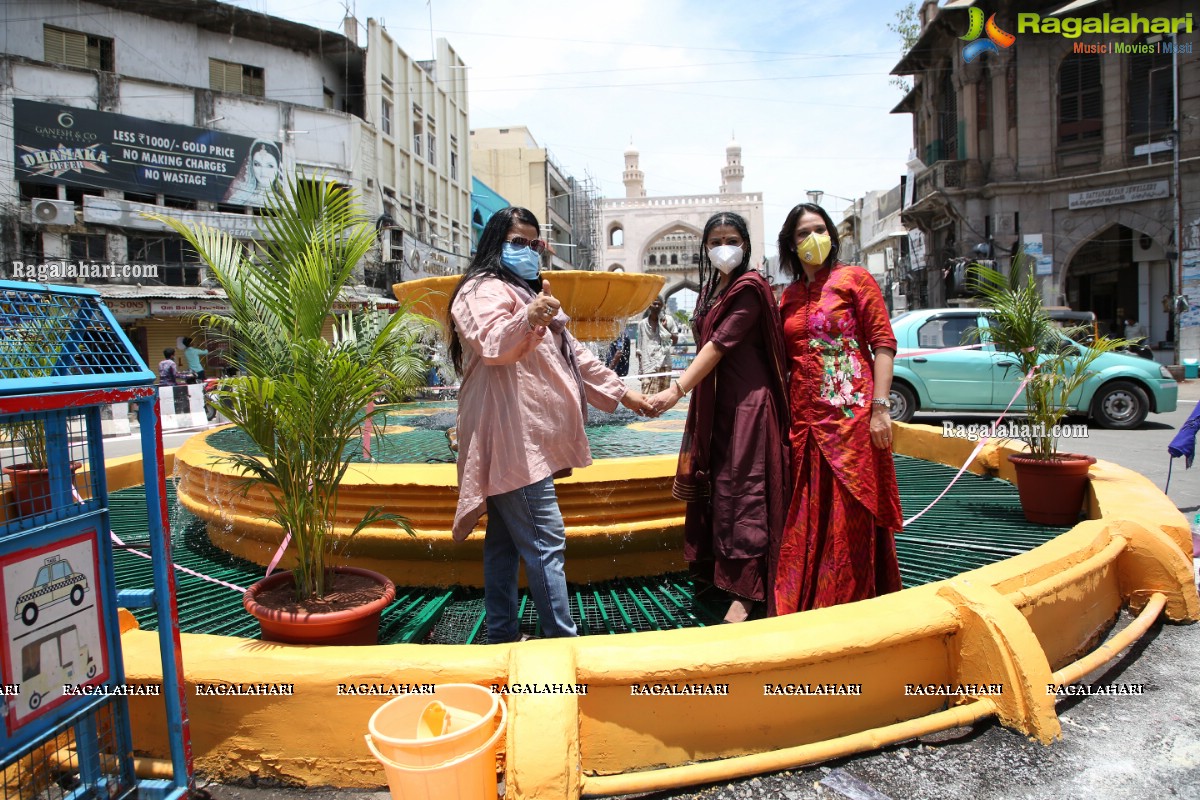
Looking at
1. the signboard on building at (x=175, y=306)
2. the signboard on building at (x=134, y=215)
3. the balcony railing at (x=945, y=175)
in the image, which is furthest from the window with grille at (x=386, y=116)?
the balcony railing at (x=945, y=175)

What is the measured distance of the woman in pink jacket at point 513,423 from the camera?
2.25 metres

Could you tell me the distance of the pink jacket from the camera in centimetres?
226

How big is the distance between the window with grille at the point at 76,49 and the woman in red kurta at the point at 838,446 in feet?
70.6

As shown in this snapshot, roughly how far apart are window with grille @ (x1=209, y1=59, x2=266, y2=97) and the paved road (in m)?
23.1

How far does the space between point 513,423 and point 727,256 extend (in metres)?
1.02

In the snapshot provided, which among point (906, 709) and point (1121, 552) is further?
point (1121, 552)

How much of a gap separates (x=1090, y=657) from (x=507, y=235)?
2.28 m

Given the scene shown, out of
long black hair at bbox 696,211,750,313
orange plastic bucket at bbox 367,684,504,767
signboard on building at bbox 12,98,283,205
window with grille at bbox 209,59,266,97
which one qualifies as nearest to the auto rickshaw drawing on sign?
orange plastic bucket at bbox 367,684,504,767

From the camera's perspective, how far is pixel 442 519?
9.81 feet

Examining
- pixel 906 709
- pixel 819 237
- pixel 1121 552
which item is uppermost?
pixel 819 237

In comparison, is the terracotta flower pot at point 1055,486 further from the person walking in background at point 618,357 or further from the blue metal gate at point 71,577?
the person walking in background at point 618,357

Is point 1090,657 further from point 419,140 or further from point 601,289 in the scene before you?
point 419,140

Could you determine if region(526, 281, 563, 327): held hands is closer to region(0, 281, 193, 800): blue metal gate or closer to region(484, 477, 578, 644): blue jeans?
region(484, 477, 578, 644): blue jeans

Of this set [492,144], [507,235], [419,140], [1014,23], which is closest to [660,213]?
[492,144]
